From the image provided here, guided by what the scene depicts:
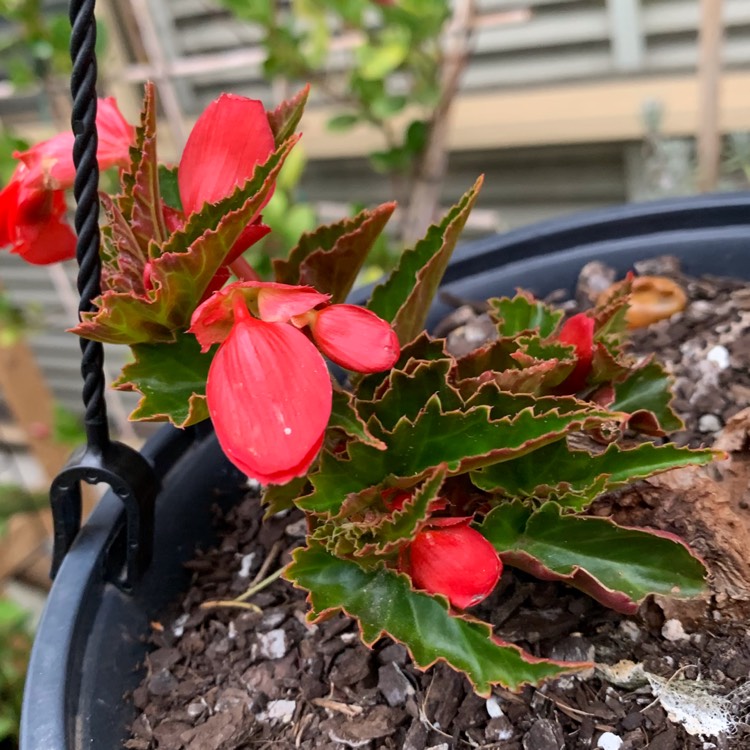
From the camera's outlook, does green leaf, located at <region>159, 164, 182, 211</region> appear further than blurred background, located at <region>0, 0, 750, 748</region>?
No

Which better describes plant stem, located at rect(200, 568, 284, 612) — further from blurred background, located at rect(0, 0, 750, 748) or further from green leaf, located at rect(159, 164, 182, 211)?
blurred background, located at rect(0, 0, 750, 748)

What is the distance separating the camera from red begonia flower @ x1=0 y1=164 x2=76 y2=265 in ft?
1.69

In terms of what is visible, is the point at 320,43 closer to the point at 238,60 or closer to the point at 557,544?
the point at 238,60

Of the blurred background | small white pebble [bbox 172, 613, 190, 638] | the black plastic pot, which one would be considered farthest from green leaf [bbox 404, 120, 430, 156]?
small white pebble [bbox 172, 613, 190, 638]

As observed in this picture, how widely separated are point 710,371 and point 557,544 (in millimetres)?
333

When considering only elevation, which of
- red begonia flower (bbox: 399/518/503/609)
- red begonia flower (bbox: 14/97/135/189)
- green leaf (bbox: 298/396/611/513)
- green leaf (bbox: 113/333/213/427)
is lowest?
red begonia flower (bbox: 399/518/503/609)

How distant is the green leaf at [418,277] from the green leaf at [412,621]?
175mm

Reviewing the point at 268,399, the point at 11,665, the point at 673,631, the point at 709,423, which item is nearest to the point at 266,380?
the point at 268,399

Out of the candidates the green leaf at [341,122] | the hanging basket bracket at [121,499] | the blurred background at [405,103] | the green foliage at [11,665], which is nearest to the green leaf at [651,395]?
the hanging basket bracket at [121,499]

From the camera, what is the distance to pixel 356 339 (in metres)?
0.42

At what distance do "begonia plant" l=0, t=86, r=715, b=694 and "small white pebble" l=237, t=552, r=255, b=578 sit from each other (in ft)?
0.48

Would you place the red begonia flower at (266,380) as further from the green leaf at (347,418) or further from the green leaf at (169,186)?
the green leaf at (169,186)

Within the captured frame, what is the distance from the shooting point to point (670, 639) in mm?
543

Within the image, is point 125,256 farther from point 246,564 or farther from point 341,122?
point 341,122
